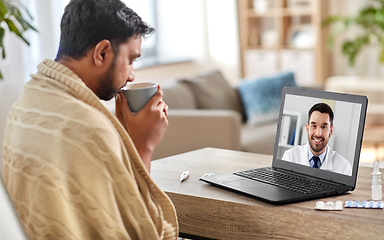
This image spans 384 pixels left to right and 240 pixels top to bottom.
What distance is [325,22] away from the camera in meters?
5.02

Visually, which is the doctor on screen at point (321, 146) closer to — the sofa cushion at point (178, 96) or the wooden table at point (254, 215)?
the wooden table at point (254, 215)

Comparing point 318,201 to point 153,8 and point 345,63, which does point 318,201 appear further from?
point 345,63

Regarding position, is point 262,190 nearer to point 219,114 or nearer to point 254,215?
point 254,215

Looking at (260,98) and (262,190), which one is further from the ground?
(262,190)

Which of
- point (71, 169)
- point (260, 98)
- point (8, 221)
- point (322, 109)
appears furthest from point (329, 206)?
point (260, 98)

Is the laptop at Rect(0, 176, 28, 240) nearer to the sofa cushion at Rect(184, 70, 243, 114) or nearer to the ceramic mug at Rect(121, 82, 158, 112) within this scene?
the ceramic mug at Rect(121, 82, 158, 112)

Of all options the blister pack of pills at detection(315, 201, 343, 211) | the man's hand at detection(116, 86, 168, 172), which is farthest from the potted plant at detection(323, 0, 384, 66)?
the man's hand at detection(116, 86, 168, 172)

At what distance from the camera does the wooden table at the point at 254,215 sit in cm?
101

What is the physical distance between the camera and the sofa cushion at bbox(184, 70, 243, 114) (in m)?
3.58

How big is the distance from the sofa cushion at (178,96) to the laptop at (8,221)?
2.42 m

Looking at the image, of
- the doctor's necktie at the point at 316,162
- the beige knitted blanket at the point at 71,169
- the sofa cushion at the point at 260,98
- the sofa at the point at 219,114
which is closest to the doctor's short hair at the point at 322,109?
the doctor's necktie at the point at 316,162

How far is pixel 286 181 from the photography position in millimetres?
1284

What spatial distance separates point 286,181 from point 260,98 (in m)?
2.55

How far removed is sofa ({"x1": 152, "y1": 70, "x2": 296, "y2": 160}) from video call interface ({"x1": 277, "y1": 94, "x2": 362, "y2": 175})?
154cm
